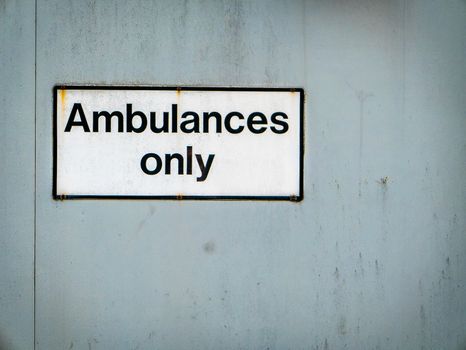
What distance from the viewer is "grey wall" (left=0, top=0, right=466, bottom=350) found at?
1655 mm

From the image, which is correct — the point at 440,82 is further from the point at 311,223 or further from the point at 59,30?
the point at 59,30

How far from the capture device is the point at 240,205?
5.47 feet

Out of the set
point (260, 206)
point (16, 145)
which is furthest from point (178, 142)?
point (16, 145)

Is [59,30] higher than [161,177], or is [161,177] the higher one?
[59,30]

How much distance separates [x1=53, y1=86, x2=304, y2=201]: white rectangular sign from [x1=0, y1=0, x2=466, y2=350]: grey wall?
0.12 feet

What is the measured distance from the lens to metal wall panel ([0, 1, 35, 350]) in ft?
5.41

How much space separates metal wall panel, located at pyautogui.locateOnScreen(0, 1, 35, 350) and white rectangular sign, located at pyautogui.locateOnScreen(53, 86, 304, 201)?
85 millimetres

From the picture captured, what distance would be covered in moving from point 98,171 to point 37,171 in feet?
0.58

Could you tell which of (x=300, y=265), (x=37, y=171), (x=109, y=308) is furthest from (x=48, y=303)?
(x=300, y=265)

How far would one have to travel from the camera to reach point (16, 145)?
165cm

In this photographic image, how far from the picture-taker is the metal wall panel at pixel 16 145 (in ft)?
5.41

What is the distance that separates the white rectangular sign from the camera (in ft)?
5.43

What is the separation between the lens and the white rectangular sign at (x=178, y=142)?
1.66 metres

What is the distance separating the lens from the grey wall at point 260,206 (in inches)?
65.2
